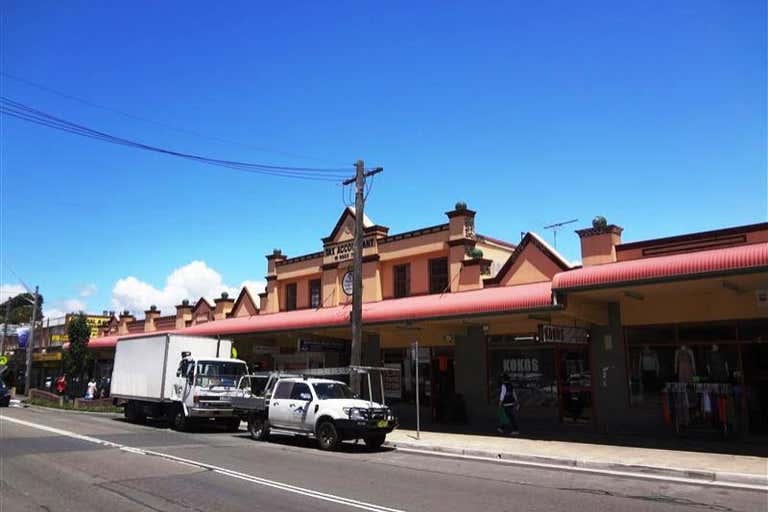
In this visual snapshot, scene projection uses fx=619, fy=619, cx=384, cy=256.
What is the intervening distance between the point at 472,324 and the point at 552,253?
3.80 meters

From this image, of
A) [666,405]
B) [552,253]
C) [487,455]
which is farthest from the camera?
[552,253]

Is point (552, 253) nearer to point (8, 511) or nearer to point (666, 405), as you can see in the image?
point (666, 405)

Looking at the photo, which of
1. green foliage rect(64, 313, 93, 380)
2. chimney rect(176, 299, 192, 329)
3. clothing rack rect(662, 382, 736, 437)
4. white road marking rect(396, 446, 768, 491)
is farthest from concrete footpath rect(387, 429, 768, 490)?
green foliage rect(64, 313, 93, 380)

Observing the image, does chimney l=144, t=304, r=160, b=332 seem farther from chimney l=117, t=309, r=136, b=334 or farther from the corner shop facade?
the corner shop facade

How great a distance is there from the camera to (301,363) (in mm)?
29109

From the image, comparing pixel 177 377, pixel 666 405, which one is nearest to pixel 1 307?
pixel 177 377

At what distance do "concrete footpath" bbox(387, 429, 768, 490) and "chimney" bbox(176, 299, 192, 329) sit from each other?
2458cm

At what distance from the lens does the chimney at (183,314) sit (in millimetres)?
38750

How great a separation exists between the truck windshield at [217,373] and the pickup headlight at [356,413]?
7422 millimetres

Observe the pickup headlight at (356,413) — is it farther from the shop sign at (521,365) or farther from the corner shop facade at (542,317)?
the shop sign at (521,365)

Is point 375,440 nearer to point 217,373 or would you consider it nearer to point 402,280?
point 217,373

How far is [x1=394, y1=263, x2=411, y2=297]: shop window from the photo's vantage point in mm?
24203

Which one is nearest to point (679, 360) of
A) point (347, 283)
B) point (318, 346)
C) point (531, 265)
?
point (531, 265)

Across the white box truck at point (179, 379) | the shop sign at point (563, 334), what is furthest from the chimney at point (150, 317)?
the shop sign at point (563, 334)
